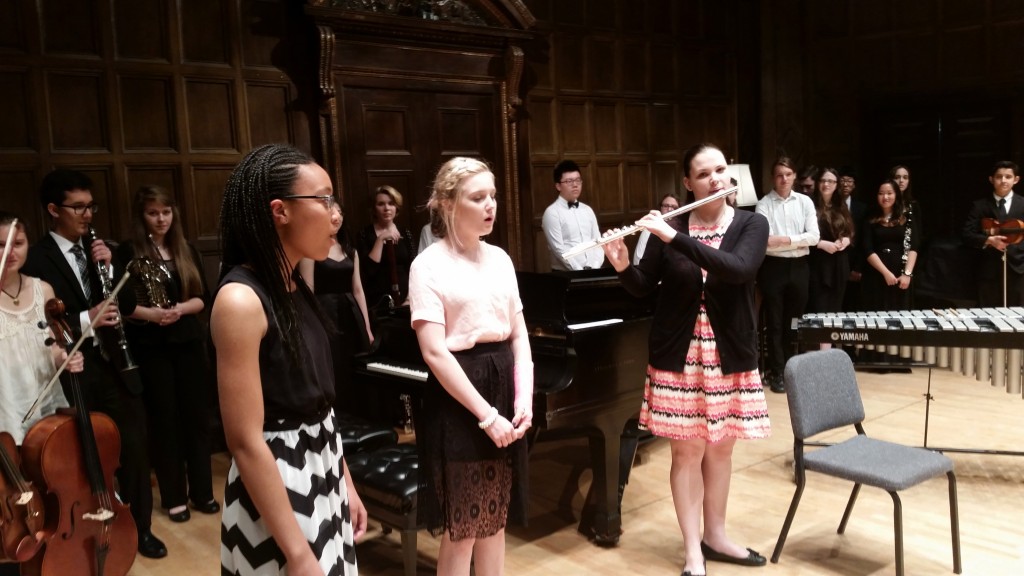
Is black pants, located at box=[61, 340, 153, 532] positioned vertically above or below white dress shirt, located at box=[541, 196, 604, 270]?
below

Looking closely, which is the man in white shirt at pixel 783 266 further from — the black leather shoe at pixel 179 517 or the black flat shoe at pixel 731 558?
the black leather shoe at pixel 179 517

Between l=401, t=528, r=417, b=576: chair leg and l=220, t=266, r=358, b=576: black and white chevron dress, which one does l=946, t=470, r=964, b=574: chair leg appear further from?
l=220, t=266, r=358, b=576: black and white chevron dress

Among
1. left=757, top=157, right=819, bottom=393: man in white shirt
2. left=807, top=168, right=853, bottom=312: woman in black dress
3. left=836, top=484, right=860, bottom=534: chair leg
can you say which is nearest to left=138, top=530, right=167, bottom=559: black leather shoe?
left=836, top=484, right=860, bottom=534: chair leg

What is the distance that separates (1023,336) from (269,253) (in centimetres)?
338

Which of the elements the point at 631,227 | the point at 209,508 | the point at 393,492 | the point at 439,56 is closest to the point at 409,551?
the point at 393,492

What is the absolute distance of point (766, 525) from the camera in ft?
11.8

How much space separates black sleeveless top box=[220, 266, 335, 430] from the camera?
57.9 inches

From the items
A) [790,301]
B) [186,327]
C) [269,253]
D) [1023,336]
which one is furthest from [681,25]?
[269,253]

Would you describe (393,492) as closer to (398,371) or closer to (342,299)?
(398,371)

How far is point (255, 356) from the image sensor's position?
1426 mm

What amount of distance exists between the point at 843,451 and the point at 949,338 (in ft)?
3.14

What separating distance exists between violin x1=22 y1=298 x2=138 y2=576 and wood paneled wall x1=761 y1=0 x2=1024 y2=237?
688cm

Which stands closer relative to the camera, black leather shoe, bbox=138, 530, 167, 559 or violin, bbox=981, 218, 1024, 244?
black leather shoe, bbox=138, 530, 167, 559

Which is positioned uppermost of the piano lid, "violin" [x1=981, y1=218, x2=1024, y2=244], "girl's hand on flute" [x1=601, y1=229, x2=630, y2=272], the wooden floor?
"girl's hand on flute" [x1=601, y1=229, x2=630, y2=272]
